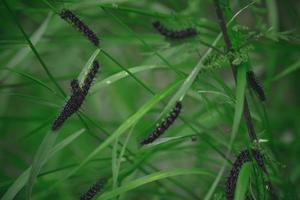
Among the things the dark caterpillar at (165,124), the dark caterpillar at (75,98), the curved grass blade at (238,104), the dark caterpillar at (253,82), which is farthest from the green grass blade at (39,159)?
the dark caterpillar at (253,82)

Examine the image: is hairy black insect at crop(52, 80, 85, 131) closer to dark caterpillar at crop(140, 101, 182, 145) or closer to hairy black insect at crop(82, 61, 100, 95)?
hairy black insect at crop(82, 61, 100, 95)

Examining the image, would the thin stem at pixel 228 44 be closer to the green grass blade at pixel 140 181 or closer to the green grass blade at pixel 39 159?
the green grass blade at pixel 140 181

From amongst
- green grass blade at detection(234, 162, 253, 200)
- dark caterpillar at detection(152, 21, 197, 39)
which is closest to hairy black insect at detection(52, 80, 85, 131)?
dark caterpillar at detection(152, 21, 197, 39)

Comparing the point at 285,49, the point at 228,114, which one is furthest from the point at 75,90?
the point at 285,49

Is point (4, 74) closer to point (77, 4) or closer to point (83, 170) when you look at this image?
point (83, 170)

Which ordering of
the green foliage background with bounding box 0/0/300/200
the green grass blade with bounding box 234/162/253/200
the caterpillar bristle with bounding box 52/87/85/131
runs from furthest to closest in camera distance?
the green foliage background with bounding box 0/0/300/200 < the caterpillar bristle with bounding box 52/87/85/131 < the green grass blade with bounding box 234/162/253/200
